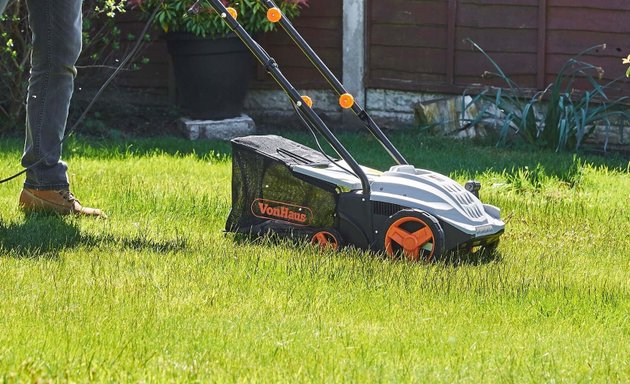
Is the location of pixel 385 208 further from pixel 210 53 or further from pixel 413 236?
pixel 210 53

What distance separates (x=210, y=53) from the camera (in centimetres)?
921

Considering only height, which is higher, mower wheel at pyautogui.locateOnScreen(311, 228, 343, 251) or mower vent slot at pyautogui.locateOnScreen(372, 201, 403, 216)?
mower vent slot at pyautogui.locateOnScreen(372, 201, 403, 216)

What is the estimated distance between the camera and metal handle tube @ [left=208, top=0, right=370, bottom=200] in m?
4.81

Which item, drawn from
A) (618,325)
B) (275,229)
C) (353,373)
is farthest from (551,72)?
(353,373)

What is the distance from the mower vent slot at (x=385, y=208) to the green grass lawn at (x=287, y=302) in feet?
0.64

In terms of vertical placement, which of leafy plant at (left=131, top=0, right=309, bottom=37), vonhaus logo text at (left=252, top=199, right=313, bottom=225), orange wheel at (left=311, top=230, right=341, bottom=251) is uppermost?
leafy plant at (left=131, top=0, right=309, bottom=37)

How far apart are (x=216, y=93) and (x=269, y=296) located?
5377 mm

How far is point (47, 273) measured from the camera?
14.3ft

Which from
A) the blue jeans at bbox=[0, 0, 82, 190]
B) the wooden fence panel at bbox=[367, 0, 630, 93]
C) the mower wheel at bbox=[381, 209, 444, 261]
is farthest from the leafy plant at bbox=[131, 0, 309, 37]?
the mower wheel at bbox=[381, 209, 444, 261]

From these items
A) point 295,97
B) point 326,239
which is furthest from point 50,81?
point 326,239

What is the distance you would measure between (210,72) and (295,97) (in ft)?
14.6

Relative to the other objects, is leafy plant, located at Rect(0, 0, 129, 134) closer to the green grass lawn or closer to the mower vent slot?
the green grass lawn

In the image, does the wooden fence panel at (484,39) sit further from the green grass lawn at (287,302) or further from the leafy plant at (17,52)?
the green grass lawn at (287,302)

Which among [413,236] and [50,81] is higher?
[50,81]
